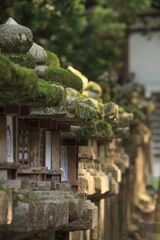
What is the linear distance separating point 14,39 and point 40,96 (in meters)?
1.28

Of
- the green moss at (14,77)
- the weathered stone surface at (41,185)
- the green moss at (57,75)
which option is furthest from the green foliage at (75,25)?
the green moss at (14,77)

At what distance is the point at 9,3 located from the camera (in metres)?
39.8

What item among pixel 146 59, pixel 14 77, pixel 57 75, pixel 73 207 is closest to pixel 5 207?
pixel 14 77

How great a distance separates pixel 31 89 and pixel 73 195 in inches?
191

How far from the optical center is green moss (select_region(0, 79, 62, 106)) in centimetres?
1725

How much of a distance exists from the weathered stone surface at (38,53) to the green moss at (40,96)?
6.52 feet

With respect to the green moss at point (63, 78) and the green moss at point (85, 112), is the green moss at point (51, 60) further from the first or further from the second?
the green moss at point (85, 112)

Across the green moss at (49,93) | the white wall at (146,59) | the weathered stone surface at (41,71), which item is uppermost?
the white wall at (146,59)

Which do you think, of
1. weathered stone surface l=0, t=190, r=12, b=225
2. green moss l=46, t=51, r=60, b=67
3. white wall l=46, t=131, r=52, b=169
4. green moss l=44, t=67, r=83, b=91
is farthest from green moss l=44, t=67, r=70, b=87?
weathered stone surface l=0, t=190, r=12, b=225

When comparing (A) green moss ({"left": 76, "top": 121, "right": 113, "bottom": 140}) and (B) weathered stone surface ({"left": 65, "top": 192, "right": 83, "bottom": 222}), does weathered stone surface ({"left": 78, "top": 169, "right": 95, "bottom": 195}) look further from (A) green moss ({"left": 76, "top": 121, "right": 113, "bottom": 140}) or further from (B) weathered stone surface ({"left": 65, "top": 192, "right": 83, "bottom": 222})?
(B) weathered stone surface ({"left": 65, "top": 192, "right": 83, "bottom": 222})

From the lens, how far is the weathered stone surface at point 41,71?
19.6 metres

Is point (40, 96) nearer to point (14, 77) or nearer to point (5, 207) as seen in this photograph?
point (14, 77)

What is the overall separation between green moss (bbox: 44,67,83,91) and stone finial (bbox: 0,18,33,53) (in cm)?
227

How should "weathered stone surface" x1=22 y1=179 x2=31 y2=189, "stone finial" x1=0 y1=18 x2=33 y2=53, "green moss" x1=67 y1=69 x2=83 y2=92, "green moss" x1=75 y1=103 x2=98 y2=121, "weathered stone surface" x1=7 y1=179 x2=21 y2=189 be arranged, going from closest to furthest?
"weathered stone surface" x1=7 y1=179 x2=21 y2=189 → "weathered stone surface" x1=22 y1=179 x2=31 y2=189 → "stone finial" x1=0 y1=18 x2=33 y2=53 → "green moss" x1=75 y1=103 x2=98 y2=121 → "green moss" x1=67 y1=69 x2=83 y2=92
